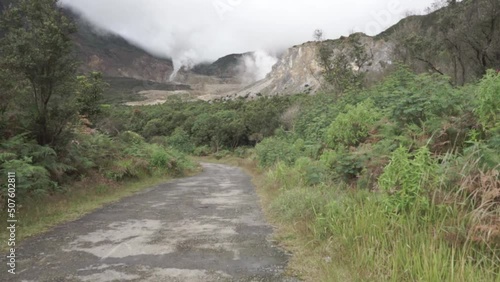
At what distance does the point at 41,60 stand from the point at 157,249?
7.51m

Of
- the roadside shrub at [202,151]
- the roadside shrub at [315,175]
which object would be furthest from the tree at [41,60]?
the roadside shrub at [202,151]

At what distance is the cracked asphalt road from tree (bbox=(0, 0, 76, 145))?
352 cm

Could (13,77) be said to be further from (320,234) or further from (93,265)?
(320,234)

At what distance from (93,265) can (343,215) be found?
3.94m

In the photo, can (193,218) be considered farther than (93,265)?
Yes

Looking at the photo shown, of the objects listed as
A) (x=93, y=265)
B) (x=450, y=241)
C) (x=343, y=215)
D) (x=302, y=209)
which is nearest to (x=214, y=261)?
(x=93, y=265)

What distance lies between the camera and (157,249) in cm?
658

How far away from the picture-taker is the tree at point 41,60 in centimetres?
1090

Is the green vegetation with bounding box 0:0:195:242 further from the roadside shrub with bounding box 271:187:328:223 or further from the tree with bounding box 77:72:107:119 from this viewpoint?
the tree with bounding box 77:72:107:119

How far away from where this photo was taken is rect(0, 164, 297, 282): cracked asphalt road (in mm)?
5359

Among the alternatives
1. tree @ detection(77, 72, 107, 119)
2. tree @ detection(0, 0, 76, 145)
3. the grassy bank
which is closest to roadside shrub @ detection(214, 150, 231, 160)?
tree @ detection(77, 72, 107, 119)

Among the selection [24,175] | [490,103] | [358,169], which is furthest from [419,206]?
[24,175]

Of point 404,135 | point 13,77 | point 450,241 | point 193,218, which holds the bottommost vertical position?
point 193,218

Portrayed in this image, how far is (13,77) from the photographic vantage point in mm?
10891
